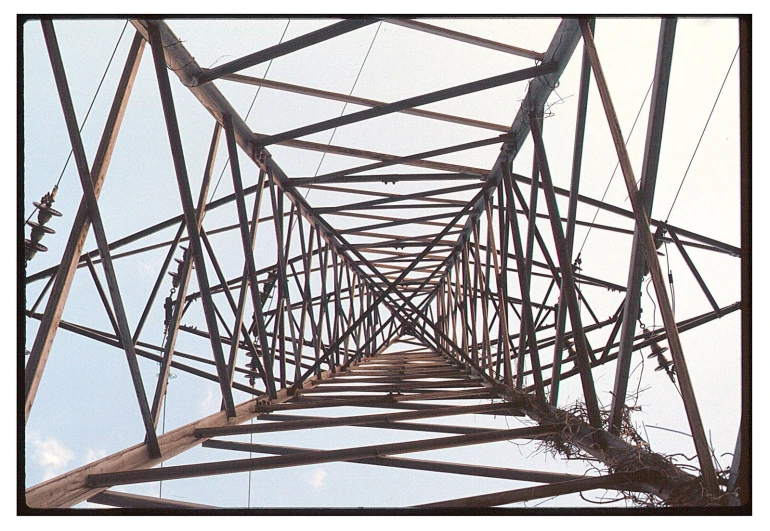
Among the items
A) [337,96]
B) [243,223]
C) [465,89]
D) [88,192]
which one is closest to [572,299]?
[465,89]

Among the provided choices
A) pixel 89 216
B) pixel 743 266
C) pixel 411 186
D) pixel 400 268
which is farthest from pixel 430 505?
pixel 400 268

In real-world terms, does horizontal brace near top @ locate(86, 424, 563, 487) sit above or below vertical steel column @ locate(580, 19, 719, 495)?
below

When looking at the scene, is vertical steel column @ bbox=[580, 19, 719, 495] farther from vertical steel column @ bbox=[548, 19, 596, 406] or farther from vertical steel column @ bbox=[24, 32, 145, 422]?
vertical steel column @ bbox=[24, 32, 145, 422]

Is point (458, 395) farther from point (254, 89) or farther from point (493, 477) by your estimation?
point (254, 89)

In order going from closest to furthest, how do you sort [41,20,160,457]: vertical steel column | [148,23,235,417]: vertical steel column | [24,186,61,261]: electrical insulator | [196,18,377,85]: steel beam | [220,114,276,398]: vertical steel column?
1. [41,20,160,457]: vertical steel column
2. [24,186,61,261]: electrical insulator
3. [148,23,235,417]: vertical steel column
4. [196,18,377,85]: steel beam
5. [220,114,276,398]: vertical steel column

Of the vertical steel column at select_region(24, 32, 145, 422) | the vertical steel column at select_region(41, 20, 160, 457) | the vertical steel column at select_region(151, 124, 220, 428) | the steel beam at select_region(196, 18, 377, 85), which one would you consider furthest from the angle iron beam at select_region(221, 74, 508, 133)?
the vertical steel column at select_region(41, 20, 160, 457)

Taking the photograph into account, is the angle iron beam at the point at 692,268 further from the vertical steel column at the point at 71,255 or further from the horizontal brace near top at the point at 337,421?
the vertical steel column at the point at 71,255

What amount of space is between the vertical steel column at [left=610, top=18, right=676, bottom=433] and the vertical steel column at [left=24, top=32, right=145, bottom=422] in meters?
4.07

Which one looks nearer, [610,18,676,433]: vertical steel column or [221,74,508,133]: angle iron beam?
[610,18,676,433]: vertical steel column

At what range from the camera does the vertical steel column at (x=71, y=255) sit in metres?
4.61

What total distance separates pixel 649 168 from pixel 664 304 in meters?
0.99

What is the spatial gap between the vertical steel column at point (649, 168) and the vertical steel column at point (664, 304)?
0.19 feet

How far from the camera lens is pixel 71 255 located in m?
4.95

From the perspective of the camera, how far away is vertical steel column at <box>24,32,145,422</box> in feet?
15.1
